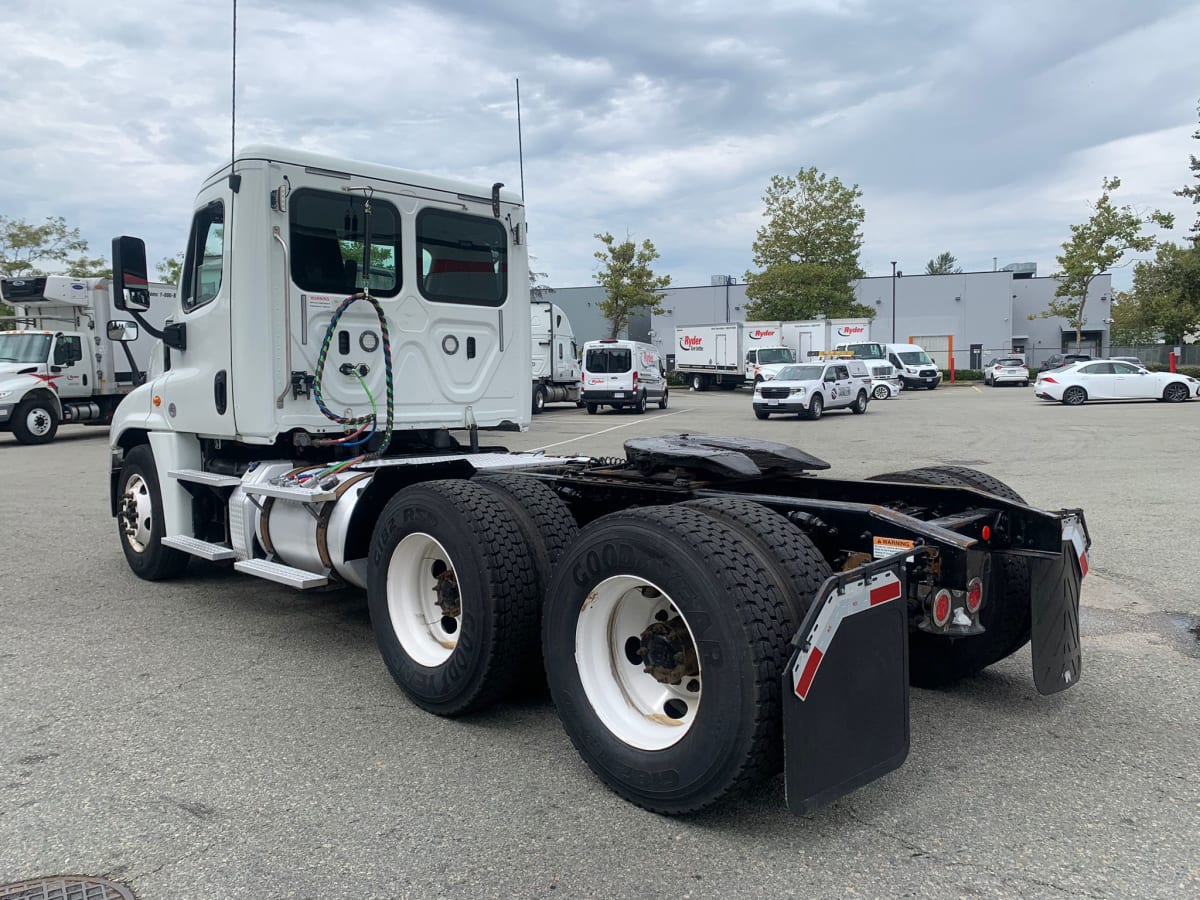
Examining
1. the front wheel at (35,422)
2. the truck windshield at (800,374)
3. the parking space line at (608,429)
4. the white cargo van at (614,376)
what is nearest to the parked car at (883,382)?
the truck windshield at (800,374)

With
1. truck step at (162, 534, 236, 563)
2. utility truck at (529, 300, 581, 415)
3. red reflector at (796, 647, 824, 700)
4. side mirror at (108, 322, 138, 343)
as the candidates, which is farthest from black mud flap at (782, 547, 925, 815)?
utility truck at (529, 300, 581, 415)

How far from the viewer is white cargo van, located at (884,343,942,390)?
147ft

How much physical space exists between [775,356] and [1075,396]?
1406 cm

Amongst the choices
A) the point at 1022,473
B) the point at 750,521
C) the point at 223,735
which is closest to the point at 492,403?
the point at 223,735

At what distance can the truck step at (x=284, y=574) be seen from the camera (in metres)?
4.68

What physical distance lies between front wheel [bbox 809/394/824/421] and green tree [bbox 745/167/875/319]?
90.3 feet

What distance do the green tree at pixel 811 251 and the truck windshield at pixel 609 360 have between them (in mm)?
26279

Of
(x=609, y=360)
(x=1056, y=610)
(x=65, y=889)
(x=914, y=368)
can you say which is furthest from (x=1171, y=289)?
(x=65, y=889)

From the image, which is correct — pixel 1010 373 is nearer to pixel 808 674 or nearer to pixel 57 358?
pixel 57 358

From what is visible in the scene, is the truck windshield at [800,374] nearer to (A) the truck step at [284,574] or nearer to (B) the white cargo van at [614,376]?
(B) the white cargo van at [614,376]

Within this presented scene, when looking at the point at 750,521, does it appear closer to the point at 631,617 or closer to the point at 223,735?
the point at 631,617

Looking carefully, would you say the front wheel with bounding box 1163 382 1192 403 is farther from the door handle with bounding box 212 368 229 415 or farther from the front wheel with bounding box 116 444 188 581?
the door handle with bounding box 212 368 229 415

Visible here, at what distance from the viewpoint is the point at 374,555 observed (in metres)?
4.38

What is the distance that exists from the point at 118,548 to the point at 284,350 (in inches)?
153
